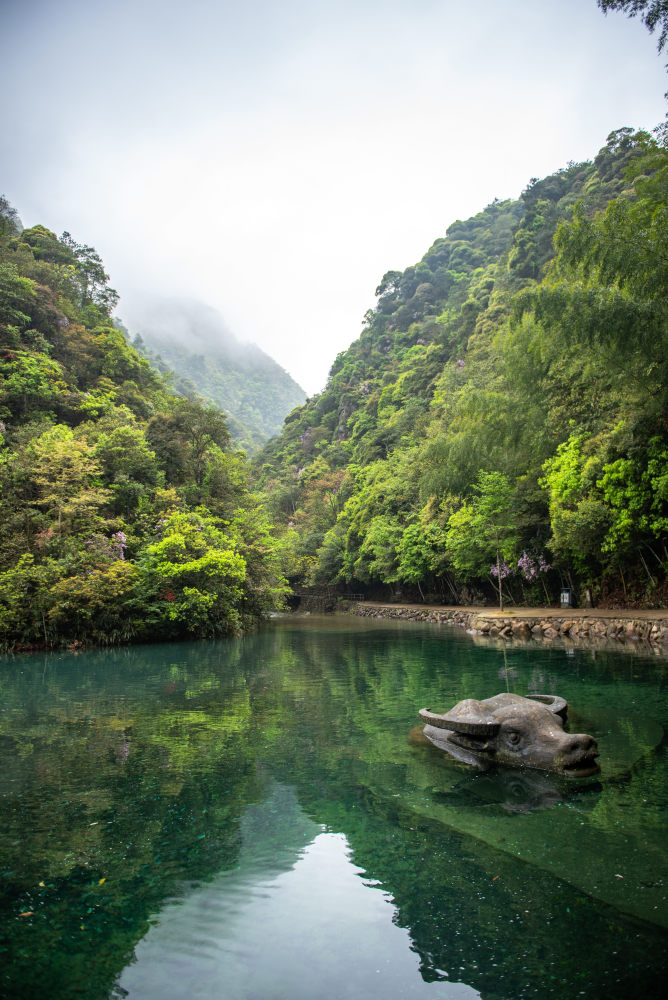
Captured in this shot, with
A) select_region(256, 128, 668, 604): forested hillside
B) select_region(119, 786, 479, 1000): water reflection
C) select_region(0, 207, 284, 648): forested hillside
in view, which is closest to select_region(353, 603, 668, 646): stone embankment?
select_region(256, 128, 668, 604): forested hillside

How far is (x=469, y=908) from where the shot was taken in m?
3.04

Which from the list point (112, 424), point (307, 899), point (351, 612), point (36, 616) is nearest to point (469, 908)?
point (307, 899)

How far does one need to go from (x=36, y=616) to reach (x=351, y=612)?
26941 millimetres

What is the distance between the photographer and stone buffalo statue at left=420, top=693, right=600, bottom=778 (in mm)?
5164

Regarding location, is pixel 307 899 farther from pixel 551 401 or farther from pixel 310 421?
pixel 310 421

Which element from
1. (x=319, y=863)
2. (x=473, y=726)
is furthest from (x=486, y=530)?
(x=319, y=863)

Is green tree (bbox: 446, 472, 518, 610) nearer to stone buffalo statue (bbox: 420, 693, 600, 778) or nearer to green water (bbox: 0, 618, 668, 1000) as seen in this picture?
green water (bbox: 0, 618, 668, 1000)

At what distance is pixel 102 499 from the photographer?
1989 centimetres

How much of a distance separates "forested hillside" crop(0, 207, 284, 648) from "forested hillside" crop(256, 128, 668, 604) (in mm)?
9791

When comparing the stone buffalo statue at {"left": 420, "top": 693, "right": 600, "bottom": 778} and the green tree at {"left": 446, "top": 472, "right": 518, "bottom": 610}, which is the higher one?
the green tree at {"left": 446, "top": 472, "right": 518, "bottom": 610}

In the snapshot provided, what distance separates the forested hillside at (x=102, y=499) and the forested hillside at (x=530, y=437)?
9.79 m

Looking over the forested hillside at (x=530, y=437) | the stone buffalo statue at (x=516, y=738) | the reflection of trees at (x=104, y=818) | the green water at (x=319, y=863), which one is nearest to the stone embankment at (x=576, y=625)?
the forested hillside at (x=530, y=437)

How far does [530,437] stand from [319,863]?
17.6 metres

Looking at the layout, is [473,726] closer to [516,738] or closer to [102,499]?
[516,738]
